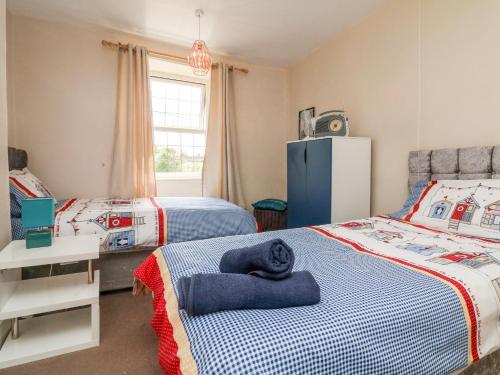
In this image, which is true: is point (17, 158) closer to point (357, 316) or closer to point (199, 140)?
point (199, 140)

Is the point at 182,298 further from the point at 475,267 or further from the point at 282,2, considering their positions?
the point at 282,2

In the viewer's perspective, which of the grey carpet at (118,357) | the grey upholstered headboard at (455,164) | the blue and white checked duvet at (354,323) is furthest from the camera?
the grey upholstered headboard at (455,164)

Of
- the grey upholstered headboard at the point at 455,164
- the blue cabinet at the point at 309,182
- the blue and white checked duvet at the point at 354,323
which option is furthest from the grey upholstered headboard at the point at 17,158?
the grey upholstered headboard at the point at 455,164

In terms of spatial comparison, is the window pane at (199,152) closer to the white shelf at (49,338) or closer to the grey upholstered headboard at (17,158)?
the grey upholstered headboard at (17,158)

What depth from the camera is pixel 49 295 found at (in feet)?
5.10

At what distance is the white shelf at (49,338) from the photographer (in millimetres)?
1437

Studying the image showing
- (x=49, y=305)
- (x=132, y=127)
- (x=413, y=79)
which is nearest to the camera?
(x=49, y=305)

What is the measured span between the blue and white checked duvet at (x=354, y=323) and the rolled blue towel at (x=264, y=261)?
0.41 feet

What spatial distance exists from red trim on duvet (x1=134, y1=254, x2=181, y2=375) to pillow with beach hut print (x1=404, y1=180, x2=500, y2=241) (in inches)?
67.6

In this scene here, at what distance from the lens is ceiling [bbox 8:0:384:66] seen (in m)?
2.71

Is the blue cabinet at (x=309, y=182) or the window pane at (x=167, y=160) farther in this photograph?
the window pane at (x=167, y=160)

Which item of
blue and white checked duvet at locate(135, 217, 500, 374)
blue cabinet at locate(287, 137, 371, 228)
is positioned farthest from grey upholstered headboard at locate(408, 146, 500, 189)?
blue and white checked duvet at locate(135, 217, 500, 374)

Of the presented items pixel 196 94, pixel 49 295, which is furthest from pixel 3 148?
pixel 196 94

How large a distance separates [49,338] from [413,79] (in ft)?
10.6
